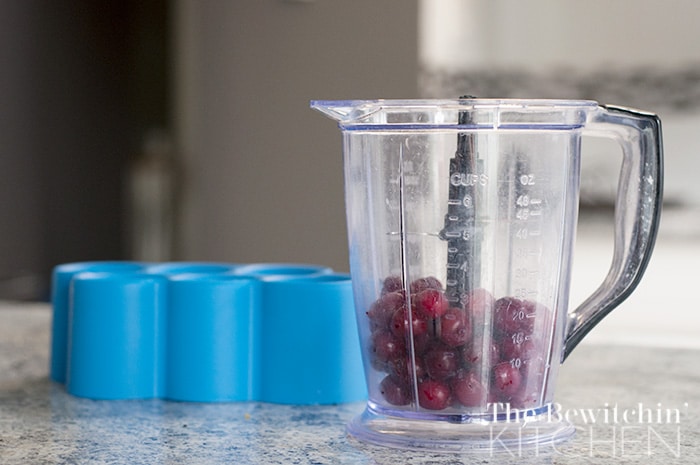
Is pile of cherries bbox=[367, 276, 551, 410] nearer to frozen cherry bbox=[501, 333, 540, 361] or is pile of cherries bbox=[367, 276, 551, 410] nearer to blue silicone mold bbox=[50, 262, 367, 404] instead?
frozen cherry bbox=[501, 333, 540, 361]

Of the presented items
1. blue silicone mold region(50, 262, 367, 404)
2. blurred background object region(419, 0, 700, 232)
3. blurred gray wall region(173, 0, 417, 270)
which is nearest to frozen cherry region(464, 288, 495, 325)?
blue silicone mold region(50, 262, 367, 404)

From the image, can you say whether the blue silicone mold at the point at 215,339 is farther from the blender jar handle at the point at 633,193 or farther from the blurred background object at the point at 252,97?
the blurred background object at the point at 252,97

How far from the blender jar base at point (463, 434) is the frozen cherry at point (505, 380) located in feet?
0.07

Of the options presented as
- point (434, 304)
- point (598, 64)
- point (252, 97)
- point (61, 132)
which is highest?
point (598, 64)

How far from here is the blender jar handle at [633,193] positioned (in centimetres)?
71

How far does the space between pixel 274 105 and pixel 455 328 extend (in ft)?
5.90

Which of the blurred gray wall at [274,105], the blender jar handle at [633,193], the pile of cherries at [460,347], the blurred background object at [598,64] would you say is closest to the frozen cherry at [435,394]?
the pile of cherries at [460,347]

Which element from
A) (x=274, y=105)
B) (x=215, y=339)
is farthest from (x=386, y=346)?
(x=274, y=105)

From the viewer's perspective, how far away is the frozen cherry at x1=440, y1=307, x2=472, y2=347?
67 cm

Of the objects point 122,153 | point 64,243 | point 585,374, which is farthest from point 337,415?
point 122,153

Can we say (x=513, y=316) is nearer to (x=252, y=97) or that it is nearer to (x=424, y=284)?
(x=424, y=284)

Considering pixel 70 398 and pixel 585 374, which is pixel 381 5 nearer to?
pixel 585 374

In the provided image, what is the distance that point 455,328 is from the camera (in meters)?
0.67

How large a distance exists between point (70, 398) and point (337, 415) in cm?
23
